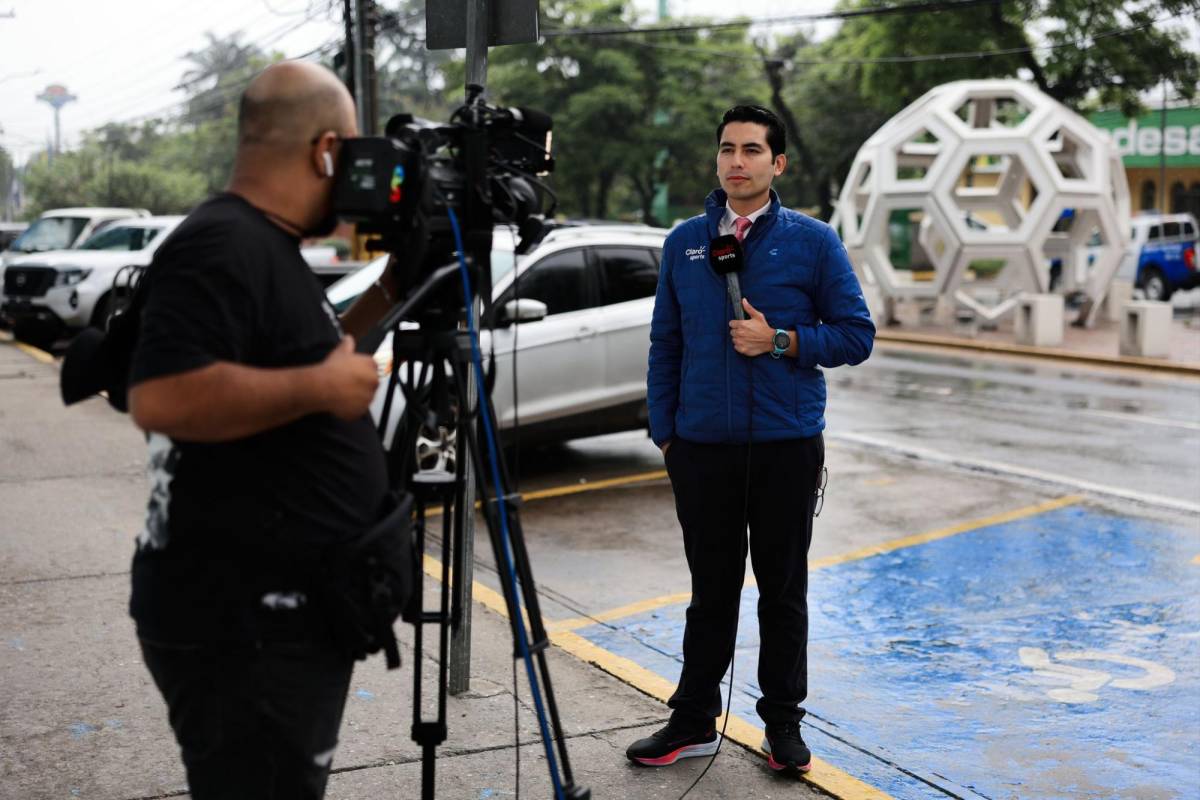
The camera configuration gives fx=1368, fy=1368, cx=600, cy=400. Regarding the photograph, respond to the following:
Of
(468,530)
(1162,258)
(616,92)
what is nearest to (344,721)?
(468,530)

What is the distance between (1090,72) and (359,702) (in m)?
28.4

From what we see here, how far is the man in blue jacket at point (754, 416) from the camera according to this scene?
408cm

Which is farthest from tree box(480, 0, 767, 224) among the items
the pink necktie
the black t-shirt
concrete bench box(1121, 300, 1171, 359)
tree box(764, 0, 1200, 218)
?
the black t-shirt

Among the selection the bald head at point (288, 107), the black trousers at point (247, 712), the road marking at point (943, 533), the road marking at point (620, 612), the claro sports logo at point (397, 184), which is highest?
the bald head at point (288, 107)

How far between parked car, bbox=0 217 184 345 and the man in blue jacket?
576 inches

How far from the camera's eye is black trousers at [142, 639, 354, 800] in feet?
7.69

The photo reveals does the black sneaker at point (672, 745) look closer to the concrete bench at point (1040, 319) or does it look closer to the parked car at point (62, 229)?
the concrete bench at point (1040, 319)

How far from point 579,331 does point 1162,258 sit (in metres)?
23.0

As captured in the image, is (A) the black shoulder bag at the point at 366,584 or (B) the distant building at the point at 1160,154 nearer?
(A) the black shoulder bag at the point at 366,584

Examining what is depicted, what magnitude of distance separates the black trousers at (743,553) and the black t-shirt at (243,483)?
6.27 ft

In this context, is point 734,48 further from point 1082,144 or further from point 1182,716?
point 1182,716

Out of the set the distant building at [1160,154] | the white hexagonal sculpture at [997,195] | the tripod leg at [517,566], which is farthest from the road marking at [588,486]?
the distant building at [1160,154]

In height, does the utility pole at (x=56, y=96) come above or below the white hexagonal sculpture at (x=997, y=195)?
above

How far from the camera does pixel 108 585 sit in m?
6.25
